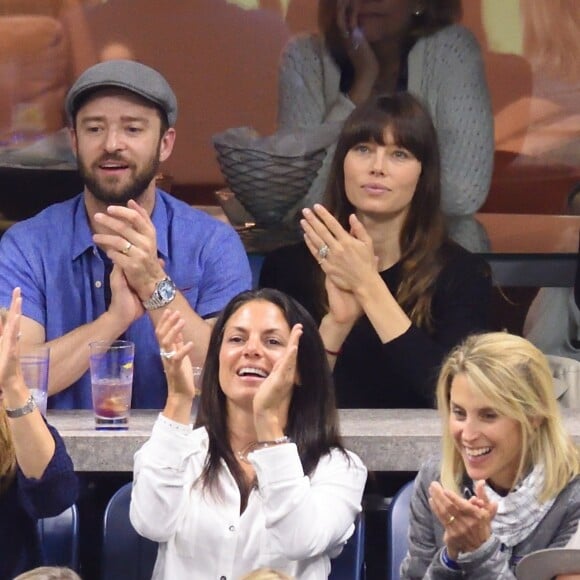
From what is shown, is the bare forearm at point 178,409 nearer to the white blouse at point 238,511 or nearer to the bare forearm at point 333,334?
the white blouse at point 238,511

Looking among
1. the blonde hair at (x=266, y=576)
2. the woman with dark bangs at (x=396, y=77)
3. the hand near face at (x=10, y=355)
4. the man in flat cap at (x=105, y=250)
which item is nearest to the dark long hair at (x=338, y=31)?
the woman with dark bangs at (x=396, y=77)

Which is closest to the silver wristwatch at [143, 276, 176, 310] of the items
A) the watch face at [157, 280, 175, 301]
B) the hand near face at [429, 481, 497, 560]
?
the watch face at [157, 280, 175, 301]

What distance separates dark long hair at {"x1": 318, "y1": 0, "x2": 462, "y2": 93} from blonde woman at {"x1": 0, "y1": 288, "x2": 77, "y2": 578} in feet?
5.75

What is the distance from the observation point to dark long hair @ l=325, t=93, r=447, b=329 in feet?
13.4

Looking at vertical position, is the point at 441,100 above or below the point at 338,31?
below

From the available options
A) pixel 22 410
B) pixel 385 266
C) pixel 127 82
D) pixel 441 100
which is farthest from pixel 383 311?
pixel 441 100

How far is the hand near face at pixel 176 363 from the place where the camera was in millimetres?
3371

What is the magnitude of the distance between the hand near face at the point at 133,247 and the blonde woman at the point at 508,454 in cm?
87

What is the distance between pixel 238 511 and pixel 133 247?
0.78 meters

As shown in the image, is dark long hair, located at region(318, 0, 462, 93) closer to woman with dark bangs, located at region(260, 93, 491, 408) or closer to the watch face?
woman with dark bangs, located at region(260, 93, 491, 408)

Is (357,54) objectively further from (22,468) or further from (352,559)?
(22,468)

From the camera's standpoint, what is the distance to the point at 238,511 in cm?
343

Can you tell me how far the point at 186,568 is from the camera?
Answer: 3430 millimetres

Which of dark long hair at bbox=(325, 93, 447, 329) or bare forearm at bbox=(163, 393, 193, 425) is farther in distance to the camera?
dark long hair at bbox=(325, 93, 447, 329)
